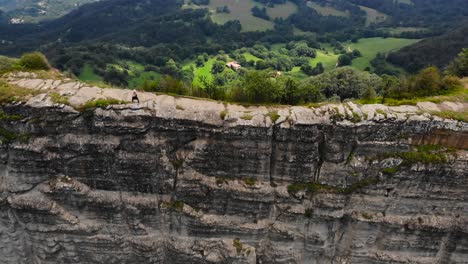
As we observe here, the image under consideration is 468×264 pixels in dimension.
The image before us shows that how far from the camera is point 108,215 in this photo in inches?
763

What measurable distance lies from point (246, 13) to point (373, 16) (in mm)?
70052

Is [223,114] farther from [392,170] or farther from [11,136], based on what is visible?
[11,136]

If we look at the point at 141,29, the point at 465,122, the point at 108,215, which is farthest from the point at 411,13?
the point at 108,215

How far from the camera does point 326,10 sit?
171 meters

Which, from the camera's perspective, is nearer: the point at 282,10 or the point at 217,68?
the point at 217,68

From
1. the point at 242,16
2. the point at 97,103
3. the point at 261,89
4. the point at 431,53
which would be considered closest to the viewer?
the point at 97,103

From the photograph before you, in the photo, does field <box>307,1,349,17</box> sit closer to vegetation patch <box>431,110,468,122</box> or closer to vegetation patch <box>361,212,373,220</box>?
vegetation patch <box>431,110,468,122</box>

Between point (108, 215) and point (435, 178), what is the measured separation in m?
18.7

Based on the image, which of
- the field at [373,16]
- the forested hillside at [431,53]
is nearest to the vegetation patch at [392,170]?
the forested hillside at [431,53]

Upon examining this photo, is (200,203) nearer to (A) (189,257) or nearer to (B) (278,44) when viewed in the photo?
(A) (189,257)

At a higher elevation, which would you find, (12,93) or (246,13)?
(12,93)

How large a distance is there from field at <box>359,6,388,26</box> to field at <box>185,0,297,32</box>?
36.8 m

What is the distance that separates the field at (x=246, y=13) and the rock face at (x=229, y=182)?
111339 millimetres

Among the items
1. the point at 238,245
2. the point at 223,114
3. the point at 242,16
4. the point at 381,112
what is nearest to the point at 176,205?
the point at 238,245
